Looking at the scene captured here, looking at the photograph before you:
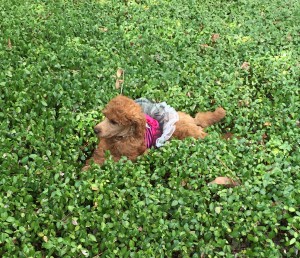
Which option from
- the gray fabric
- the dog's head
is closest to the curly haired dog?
the dog's head

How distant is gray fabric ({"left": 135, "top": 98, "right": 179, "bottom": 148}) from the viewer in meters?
5.14

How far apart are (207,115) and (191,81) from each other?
3.00 ft

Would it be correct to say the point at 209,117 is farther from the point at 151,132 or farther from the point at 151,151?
the point at 151,151

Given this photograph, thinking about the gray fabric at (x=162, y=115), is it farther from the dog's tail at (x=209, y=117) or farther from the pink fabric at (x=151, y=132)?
the dog's tail at (x=209, y=117)

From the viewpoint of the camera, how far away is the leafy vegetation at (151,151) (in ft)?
13.2

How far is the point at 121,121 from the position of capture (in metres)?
4.81

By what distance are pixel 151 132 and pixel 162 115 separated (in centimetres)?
34

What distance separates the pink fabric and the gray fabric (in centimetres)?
7

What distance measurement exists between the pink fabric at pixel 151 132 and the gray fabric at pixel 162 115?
2.7 inches

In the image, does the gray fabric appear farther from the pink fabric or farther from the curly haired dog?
the curly haired dog

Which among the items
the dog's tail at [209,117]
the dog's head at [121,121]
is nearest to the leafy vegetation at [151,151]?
the dog's tail at [209,117]

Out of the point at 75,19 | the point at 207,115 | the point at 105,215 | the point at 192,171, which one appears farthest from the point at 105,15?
the point at 105,215

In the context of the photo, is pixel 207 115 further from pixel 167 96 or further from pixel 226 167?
pixel 226 167

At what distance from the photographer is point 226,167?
490 cm
